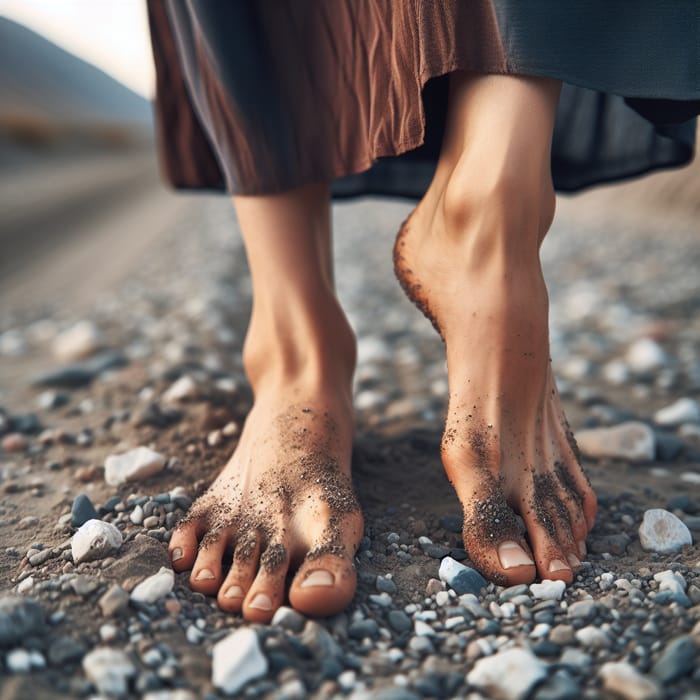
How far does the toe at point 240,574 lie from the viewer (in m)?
1.00

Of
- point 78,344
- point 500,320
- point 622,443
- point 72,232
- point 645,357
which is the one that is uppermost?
point 500,320

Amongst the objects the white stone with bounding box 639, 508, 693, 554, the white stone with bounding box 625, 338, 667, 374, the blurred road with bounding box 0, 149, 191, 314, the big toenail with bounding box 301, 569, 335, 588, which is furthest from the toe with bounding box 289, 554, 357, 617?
the blurred road with bounding box 0, 149, 191, 314

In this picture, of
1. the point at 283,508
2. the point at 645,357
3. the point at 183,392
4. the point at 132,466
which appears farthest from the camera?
the point at 645,357

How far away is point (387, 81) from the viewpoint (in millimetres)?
1165

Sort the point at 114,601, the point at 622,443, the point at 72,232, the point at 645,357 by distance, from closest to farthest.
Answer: the point at 114,601 < the point at 622,443 < the point at 645,357 < the point at 72,232

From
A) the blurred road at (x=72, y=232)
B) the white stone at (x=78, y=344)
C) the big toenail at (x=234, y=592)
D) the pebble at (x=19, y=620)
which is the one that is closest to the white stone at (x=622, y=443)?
the big toenail at (x=234, y=592)

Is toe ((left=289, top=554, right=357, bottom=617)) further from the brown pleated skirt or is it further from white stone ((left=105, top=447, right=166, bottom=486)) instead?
the brown pleated skirt

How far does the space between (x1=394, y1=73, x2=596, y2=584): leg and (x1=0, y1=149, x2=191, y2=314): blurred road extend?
256 centimetres

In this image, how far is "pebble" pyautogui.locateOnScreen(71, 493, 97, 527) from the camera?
1200 mm

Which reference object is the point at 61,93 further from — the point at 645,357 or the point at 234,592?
the point at 234,592

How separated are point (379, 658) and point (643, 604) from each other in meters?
0.35

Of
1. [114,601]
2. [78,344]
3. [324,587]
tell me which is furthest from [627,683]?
[78,344]

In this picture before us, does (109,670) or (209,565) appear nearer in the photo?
(109,670)

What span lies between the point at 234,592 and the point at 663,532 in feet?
2.17
